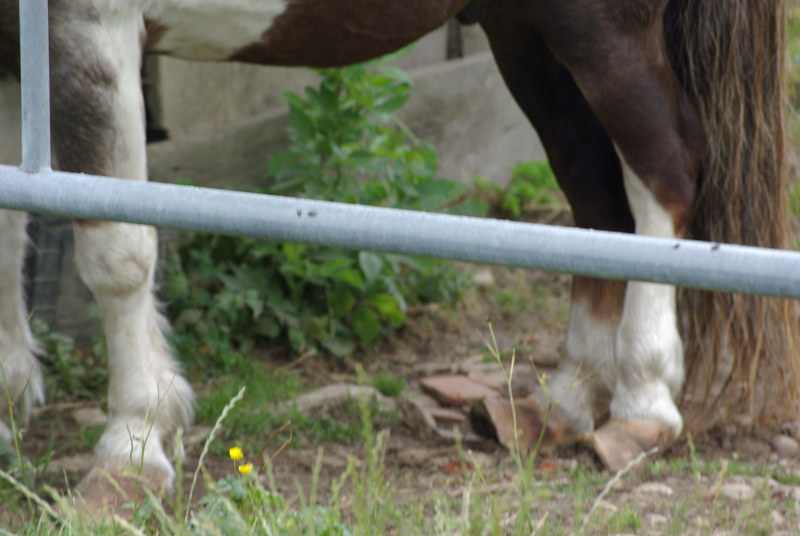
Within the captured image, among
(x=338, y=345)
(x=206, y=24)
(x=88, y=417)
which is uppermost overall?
(x=206, y=24)

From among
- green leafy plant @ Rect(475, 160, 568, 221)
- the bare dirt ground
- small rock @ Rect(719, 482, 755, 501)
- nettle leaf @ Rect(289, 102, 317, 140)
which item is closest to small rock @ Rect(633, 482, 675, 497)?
the bare dirt ground

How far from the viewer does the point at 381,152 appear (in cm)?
325

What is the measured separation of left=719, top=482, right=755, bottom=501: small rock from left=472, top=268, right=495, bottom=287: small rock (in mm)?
1854

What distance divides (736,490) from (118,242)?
1.48 m

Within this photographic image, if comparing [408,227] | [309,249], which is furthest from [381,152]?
[408,227]

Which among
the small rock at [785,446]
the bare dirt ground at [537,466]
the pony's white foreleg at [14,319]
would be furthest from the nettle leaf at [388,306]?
the small rock at [785,446]


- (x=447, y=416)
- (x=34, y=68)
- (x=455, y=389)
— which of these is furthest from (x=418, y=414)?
(x=34, y=68)

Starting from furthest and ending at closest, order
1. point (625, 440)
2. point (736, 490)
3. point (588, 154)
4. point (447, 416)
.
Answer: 1. point (447, 416)
2. point (588, 154)
3. point (625, 440)
4. point (736, 490)

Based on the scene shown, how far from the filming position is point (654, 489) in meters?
2.04

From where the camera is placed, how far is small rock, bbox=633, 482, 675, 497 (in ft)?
6.60

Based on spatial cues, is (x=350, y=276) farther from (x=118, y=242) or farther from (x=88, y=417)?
(x=118, y=242)

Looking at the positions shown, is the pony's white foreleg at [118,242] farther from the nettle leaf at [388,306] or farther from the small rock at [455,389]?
the nettle leaf at [388,306]

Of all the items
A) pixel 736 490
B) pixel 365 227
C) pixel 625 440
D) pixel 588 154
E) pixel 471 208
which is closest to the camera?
pixel 365 227

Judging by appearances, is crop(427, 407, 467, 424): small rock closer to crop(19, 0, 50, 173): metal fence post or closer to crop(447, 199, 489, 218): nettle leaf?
crop(447, 199, 489, 218): nettle leaf
